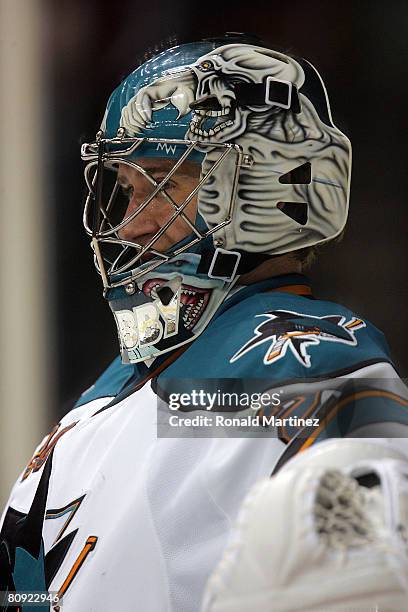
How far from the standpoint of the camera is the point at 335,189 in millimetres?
1298

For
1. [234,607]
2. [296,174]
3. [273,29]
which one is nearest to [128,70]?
[273,29]

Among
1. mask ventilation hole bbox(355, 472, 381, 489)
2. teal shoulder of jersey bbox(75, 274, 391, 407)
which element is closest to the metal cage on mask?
teal shoulder of jersey bbox(75, 274, 391, 407)

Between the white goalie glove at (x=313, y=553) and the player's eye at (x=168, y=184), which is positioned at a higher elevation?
the player's eye at (x=168, y=184)

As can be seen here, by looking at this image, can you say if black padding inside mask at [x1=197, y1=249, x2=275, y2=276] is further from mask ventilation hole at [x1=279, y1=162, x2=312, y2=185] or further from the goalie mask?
mask ventilation hole at [x1=279, y1=162, x2=312, y2=185]

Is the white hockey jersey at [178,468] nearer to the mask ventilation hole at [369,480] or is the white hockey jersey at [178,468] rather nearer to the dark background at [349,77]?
the dark background at [349,77]

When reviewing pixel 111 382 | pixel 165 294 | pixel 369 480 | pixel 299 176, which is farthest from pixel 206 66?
pixel 369 480

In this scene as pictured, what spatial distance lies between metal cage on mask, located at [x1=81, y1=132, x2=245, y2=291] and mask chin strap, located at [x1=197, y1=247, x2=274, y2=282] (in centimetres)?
2

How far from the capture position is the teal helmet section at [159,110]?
1.25 metres

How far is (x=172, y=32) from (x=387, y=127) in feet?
1.15

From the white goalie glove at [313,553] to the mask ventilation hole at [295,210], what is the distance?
68 cm

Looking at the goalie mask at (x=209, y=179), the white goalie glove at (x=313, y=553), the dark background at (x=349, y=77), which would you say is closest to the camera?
the white goalie glove at (x=313, y=553)

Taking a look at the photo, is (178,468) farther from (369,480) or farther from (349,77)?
(349,77)

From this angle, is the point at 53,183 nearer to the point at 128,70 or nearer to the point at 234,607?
the point at 128,70

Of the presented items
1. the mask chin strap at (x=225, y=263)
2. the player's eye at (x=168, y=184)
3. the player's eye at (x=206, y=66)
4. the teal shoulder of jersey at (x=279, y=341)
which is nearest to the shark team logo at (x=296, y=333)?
the teal shoulder of jersey at (x=279, y=341)
